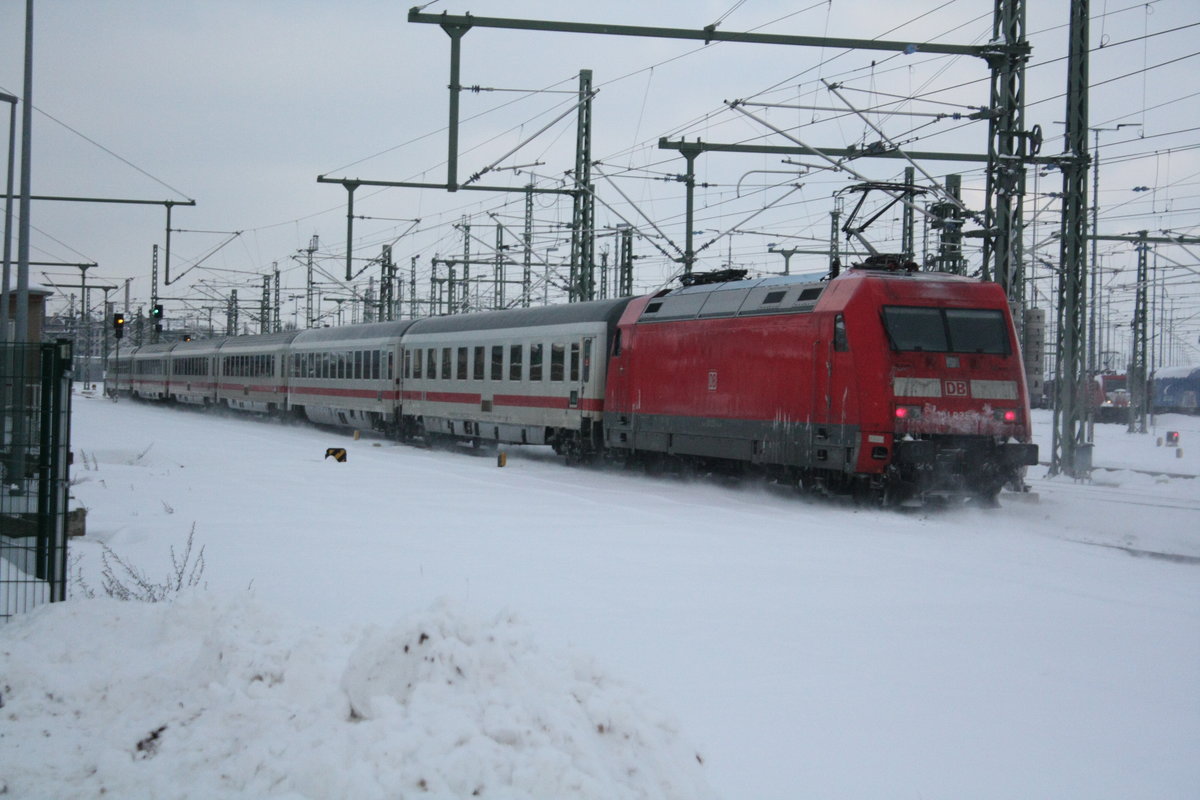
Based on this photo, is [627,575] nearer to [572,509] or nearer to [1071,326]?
[572,509]

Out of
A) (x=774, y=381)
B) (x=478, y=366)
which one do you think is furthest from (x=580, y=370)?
(x=774, y=381)

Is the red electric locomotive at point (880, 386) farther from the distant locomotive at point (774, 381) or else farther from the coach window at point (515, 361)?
the coach window at point (515, 361)

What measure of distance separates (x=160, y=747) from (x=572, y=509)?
9.64 metres

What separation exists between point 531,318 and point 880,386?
11333mm

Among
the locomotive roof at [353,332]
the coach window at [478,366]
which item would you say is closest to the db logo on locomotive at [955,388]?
the coach window at [478,366]

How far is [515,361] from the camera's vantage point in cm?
2488

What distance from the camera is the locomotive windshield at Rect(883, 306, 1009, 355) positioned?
1505cm

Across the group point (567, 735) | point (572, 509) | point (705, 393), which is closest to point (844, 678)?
point (567, 735)

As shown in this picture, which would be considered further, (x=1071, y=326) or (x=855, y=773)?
(x=1071, y=326)

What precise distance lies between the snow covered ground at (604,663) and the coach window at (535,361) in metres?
10.9

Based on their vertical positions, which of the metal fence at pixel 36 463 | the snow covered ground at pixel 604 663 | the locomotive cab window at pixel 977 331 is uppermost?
the locomotive cab window at pixel 977 331

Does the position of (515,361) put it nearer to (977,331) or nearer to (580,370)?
(580,370)

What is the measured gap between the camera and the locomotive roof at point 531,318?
22172mm

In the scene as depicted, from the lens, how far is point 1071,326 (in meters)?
20.9
